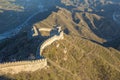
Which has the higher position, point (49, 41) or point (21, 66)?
point (21, 66)

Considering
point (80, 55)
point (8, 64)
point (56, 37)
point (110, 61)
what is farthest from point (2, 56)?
point (110, 61)

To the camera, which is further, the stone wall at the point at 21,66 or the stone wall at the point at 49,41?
the stone wall at the point at 49,41

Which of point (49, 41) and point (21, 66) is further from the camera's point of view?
point (49, 41)

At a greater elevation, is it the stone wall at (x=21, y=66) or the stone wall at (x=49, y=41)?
the stone wall at (x=21, y=66)

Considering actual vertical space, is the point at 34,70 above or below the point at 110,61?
above

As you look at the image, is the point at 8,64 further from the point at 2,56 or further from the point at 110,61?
the point at 110,61

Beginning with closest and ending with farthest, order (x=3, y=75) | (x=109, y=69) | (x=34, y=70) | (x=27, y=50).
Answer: (x=3, y=75)
(x=34, y=70)
(x=27, y=50)
(x=109, y=69)

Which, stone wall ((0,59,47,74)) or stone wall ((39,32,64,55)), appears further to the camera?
stone wall ((39,32,64,55))

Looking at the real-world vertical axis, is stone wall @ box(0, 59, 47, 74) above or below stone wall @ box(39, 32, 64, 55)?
above
